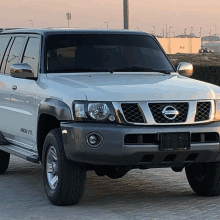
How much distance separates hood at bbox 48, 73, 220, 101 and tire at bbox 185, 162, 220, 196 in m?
0.93

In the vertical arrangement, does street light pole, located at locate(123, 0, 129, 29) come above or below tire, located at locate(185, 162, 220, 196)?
above

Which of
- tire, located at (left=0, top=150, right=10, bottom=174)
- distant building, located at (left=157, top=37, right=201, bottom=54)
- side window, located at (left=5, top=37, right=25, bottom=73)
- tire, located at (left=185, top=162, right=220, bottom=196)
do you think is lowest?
distant building, located at (left=157, top=37, right=201, bottom=54)

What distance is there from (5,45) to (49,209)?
310cm

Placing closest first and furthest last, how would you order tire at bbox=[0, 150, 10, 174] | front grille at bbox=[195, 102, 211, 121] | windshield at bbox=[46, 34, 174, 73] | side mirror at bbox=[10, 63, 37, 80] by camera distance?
1. front grille at bbox=[195, 102, 211, 121]
2. side mirror at bbox=[10, 63, 37, 80]
3. windshield at bbox=[46, 34, 174, 73]
4. tire at bbox=[0, 150, 10, 174]

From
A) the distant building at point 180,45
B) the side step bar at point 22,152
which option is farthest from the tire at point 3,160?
the distant building at point 180,45

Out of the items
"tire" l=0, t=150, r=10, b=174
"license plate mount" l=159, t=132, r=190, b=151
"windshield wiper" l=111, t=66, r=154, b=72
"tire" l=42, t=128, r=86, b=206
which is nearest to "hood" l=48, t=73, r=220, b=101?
"windshield wiper" l=111, t=66, r=154, b=72

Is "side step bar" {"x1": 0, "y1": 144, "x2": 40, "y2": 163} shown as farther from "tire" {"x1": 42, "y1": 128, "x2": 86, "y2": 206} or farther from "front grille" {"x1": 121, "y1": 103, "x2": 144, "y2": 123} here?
"front grille" {"x1": 121, "y1": 103, "x2": 144, "y2": 123}

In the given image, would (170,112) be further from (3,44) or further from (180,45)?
(180,45)

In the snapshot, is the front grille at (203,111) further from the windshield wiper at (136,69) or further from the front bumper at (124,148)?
the windshield wiper at (136,69)

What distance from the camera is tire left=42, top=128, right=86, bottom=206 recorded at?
247 inches

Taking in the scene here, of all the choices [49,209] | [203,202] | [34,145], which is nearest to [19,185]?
[34,145]

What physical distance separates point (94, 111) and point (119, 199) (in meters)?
1.38

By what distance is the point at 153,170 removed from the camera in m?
9.05

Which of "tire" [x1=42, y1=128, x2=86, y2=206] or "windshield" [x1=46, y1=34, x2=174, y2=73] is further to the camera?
"windshield" [x1=46, y1=34, x2=174, y2=73]
